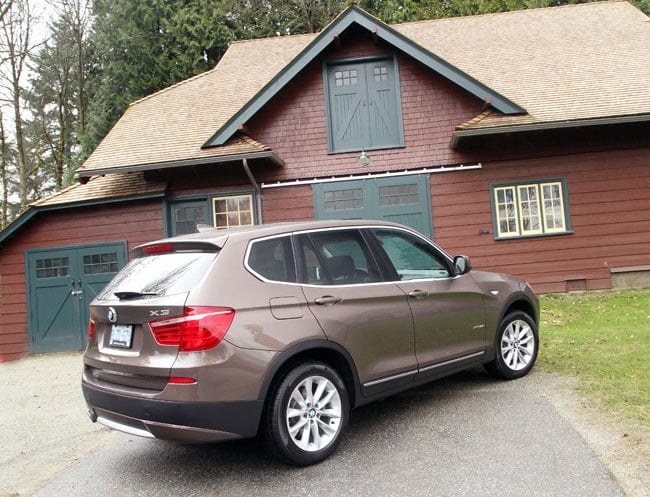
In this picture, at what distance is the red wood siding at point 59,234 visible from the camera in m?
11.1

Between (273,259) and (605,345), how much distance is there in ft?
16.3

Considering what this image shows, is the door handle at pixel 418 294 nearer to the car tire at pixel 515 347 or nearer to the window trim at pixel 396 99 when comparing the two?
the car tire at pixel 515 347

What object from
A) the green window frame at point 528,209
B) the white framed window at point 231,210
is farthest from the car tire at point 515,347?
the white framed window at point 231,210

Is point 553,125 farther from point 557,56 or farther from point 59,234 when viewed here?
point 59,234

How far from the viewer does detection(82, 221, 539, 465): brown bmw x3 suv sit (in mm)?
3068


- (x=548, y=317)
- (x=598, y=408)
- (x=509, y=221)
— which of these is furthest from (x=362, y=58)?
(x=598, y=408)

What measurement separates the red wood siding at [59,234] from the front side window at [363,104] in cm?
436

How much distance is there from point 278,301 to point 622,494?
2.33 meters

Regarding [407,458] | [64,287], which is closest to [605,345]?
[407,458]

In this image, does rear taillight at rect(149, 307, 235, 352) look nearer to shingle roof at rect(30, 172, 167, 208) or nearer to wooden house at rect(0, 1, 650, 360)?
wooden house at rect(0, 1, 650, 360)

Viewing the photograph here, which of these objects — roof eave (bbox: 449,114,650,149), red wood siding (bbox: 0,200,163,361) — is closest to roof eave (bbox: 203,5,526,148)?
roof eave (bbox: 449,114,650,149)

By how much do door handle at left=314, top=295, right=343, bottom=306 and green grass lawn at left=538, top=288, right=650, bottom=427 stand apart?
2.51 metres

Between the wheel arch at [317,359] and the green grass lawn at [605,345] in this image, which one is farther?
the green grass lawn at [605,345]

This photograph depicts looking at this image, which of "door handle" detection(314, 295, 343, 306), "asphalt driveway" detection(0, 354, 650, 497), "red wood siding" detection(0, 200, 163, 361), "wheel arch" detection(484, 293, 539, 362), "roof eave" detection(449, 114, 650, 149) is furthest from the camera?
"red wood siding" detection(0, 200, 163, 361)
